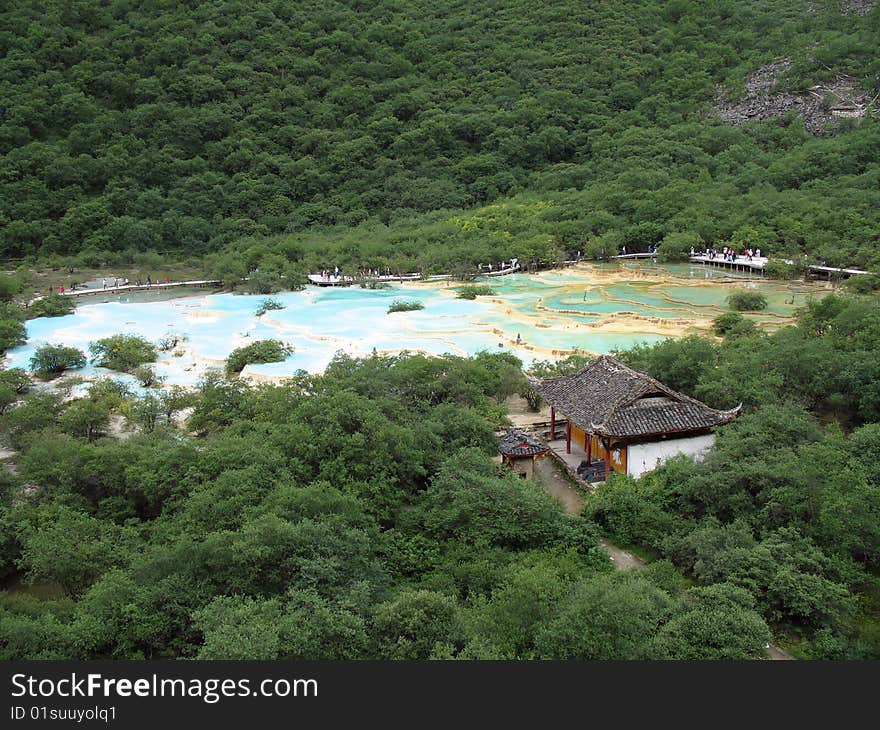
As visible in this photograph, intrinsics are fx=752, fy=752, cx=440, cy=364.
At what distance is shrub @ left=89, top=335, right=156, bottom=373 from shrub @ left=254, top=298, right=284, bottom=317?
7075 mm

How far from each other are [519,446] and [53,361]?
17691 mm

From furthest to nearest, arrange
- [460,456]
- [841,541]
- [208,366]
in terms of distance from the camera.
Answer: [208,366], [460,456], [841,541]

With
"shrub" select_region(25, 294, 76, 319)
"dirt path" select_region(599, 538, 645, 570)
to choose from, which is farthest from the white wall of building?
"shrub" select_region(25, 294, 76, 319)

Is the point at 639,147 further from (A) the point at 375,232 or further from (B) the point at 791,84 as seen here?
(A) the point at 375,232

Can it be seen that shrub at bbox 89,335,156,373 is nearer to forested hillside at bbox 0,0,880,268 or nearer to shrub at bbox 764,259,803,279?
forested hillside at bbox 0,0,880,268

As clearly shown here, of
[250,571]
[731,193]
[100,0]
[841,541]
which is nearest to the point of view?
[250,571]

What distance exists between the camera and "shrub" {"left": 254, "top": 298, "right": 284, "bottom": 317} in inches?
1328

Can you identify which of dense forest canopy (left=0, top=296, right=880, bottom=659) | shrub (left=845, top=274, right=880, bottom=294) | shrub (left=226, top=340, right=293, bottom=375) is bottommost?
shrub (left=845, top=274, right=880, bottom=294)

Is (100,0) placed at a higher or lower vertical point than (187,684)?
higher

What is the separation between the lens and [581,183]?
65.9 meters

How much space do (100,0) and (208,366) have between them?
71.7 m

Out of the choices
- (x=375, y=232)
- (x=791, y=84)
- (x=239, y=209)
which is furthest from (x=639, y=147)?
(x=239, y=209)

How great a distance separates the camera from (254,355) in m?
24.4

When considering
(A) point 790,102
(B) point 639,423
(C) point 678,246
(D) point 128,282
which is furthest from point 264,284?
(A) point 790,102
